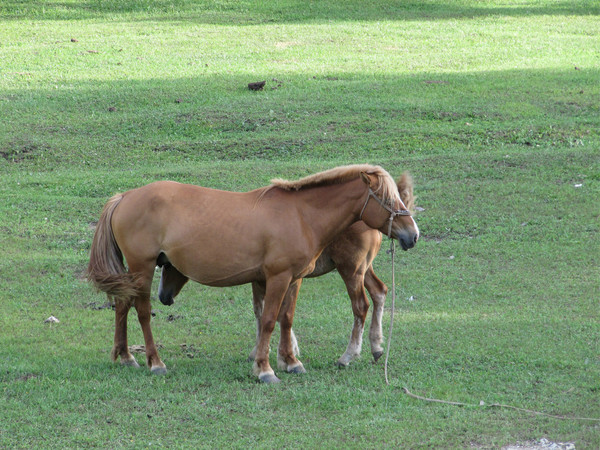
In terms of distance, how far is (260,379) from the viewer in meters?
7.48

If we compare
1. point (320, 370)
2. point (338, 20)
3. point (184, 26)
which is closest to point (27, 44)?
point (184, 26)

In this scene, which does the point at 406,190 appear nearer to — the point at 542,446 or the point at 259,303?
the point at 259,303

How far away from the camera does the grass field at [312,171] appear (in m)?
6.71

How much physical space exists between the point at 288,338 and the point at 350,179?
1704mm

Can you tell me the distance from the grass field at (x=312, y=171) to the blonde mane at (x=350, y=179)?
70.4 inches

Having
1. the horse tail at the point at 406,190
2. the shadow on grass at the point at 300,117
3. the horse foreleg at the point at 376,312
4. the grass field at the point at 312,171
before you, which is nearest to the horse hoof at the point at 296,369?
the grass field at the point at 312,171

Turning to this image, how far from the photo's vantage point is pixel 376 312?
8469mm

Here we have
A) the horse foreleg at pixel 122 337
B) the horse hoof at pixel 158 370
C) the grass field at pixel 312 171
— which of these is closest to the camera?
the grass field at pixel 312 171

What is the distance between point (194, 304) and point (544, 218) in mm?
5995

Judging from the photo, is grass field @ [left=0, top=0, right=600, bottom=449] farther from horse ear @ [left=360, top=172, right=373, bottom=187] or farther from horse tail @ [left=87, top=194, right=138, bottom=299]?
horse ear @ [left=360, top=172, right=373, bottom=187]

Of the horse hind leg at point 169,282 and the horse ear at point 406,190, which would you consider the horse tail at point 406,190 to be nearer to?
the horse ear at point 406,190

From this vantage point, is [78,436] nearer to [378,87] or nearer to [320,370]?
[320,370]

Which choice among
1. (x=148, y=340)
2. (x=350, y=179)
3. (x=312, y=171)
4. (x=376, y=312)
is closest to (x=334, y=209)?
(x=350, y=179)

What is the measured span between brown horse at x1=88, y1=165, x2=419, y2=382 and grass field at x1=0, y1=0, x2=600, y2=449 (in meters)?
0.89
